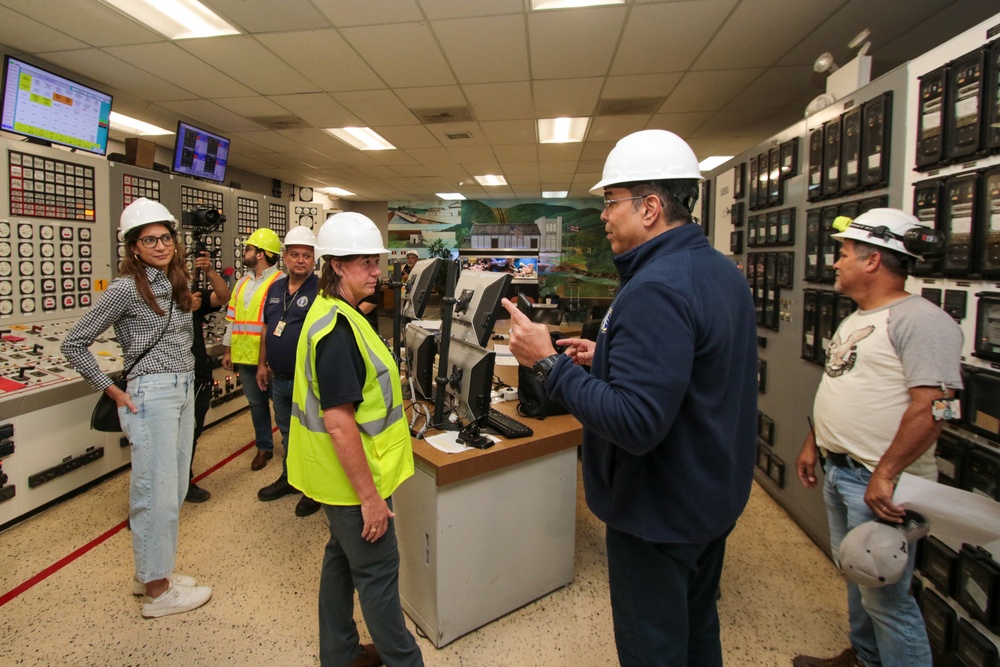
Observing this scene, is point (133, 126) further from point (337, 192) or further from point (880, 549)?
point (880, 549)

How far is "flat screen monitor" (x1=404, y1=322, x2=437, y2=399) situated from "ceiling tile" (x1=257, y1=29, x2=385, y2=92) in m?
2.24

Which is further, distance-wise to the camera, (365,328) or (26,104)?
(26,104)

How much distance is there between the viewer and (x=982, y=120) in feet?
5.06

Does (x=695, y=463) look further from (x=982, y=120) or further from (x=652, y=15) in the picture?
(x=652, y=15)

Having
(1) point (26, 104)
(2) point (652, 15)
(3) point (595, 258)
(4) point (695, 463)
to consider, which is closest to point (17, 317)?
(1) point (26, 104)

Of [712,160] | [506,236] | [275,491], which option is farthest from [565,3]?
[506,236]

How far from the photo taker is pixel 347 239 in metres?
1.49

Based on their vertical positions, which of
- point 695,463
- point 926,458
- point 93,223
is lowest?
point 926,458

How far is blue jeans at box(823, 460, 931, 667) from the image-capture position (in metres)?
1.47

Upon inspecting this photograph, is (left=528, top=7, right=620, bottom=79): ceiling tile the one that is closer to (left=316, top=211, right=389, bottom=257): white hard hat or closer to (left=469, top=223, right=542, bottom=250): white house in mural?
(left=316, top=211, right=389, bottom=257): white hard hat

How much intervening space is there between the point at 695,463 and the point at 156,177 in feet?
15.6

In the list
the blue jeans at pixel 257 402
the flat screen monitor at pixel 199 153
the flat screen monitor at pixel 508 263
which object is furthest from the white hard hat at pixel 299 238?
the flat screen monitor at pixel 508 263

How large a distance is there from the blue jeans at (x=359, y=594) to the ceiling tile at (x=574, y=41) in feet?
10.0

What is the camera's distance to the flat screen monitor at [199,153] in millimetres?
4562
